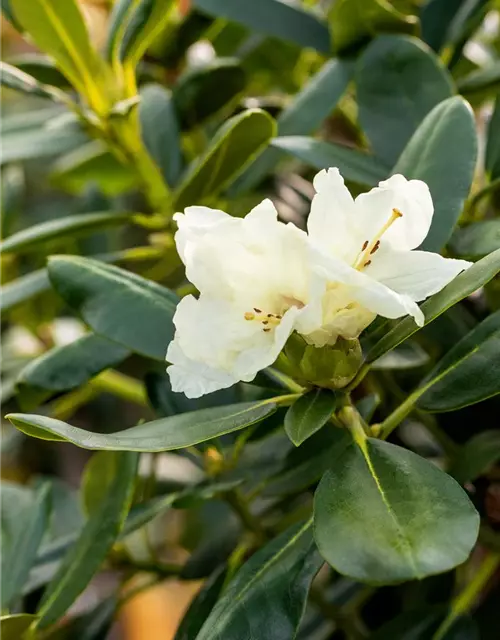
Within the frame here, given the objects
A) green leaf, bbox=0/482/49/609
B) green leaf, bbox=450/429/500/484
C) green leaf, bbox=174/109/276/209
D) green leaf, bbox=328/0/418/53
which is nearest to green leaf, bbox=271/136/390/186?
green leaf, bbox=174/109/276/209

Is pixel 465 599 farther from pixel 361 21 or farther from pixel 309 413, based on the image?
pixel 361 21

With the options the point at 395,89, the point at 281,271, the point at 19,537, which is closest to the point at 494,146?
the point at 395,89

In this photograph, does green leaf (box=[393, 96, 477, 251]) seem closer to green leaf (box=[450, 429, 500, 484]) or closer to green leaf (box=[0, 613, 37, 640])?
green leaf (box=[450, 429, 500, 484])

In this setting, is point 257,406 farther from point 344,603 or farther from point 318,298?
point 344,603

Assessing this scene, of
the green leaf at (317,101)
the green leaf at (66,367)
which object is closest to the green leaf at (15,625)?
the green leaf at (66,367)

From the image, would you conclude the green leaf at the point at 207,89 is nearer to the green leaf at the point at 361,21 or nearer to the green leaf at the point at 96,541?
the green leaf at the point at 361,21
